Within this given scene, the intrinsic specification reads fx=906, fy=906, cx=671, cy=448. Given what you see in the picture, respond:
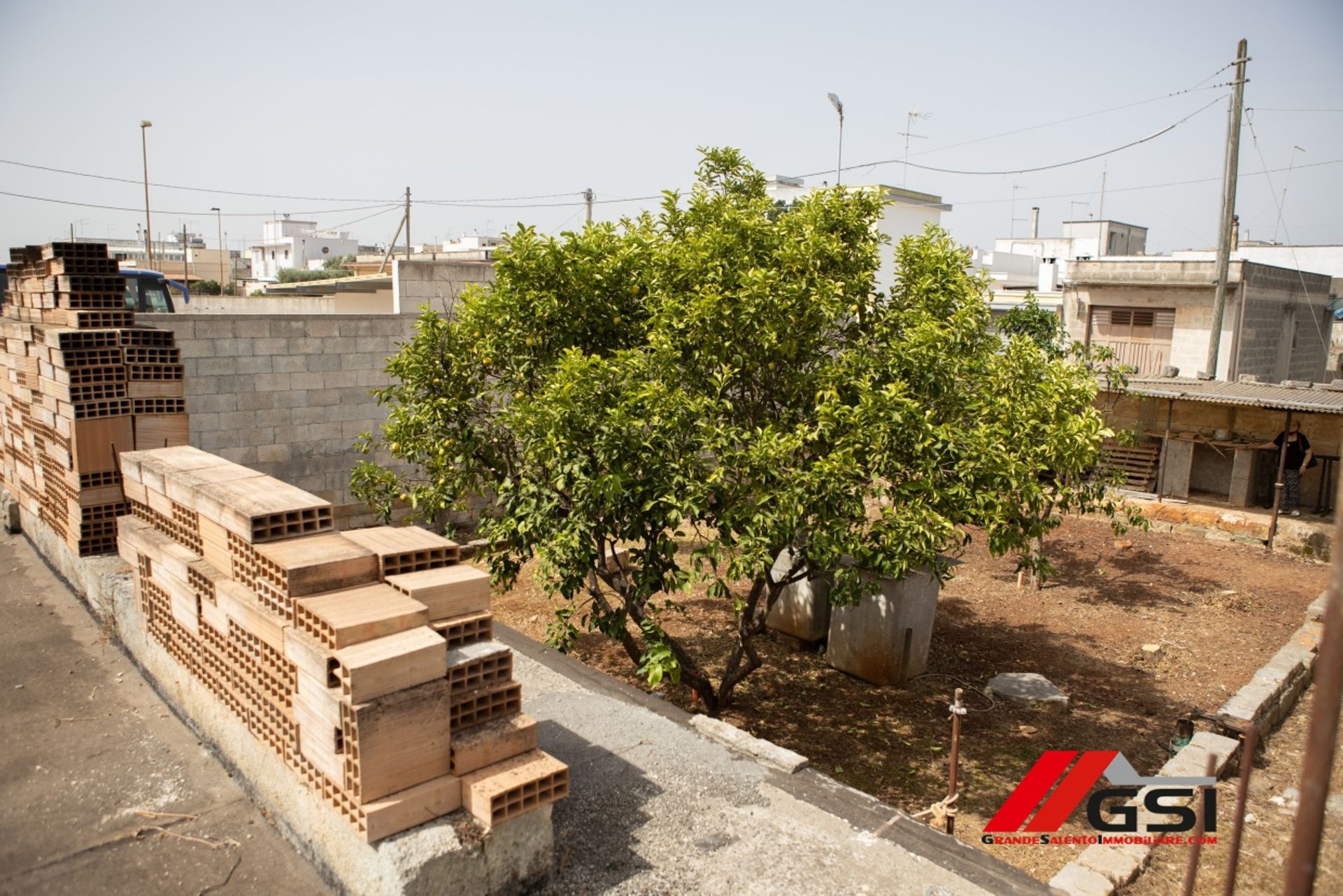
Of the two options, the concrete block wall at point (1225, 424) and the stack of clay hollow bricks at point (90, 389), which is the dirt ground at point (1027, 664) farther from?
the stack of clay hollow bricks at point (90, 389)

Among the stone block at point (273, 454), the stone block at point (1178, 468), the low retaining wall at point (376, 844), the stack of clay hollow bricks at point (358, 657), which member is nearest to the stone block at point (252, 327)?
the stone block at point (273, 454)

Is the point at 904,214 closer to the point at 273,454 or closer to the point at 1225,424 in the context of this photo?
the point at 1225,424

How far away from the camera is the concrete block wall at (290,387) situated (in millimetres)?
10469

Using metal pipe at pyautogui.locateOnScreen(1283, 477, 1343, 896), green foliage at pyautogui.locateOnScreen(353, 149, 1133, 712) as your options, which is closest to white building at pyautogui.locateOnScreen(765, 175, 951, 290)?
green foliage at pyautogui.locateOnScreen(353, 149, 1133, 712)

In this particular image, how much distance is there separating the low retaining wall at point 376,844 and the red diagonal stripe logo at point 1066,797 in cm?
442

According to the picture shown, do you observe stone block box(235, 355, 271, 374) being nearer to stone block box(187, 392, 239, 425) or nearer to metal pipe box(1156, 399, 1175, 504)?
stone block box(187, 392, 239, 425)

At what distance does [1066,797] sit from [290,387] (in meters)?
9.45

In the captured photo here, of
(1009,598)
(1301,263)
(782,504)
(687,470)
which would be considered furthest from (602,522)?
(1301,263)

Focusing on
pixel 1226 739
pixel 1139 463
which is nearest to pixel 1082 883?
pixel 1226 739

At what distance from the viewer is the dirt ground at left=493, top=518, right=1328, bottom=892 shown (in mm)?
7734

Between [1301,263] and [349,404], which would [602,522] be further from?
[1301,263]

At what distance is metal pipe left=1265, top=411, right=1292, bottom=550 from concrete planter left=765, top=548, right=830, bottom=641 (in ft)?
26.4

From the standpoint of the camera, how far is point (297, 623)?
389 centimetres

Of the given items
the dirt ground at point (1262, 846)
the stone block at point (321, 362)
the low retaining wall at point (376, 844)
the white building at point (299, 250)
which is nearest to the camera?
the low retaining wall at point (376, 844)
